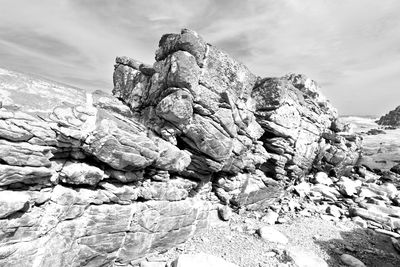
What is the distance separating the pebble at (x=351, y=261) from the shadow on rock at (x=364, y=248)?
1.09ft

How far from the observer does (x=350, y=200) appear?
3662cm

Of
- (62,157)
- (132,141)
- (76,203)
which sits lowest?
(76,203)

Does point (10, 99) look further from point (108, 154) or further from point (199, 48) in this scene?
point (199, 48)

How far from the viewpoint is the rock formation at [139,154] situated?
1337 cm

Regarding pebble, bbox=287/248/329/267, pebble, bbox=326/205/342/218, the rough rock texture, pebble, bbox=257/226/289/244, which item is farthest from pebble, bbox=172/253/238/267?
pebble, bbox=326/205/342/218

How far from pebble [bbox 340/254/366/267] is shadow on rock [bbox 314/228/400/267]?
33 centimetres

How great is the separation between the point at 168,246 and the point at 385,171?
51782 millimetres

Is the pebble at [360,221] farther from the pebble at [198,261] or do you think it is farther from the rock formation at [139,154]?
the pebble at [198,261]

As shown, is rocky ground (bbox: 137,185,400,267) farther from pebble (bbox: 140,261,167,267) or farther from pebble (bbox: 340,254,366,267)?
pebble (bbox: 340,254,366,267)

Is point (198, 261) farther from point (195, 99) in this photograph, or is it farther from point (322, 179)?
point (322, 179)

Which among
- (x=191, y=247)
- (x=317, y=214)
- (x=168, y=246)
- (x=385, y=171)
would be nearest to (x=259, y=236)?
(x=191, y=247)

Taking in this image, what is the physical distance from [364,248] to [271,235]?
9.86m

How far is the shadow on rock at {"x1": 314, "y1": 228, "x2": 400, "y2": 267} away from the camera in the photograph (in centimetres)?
2266

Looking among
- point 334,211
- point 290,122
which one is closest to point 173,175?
point 290,122
